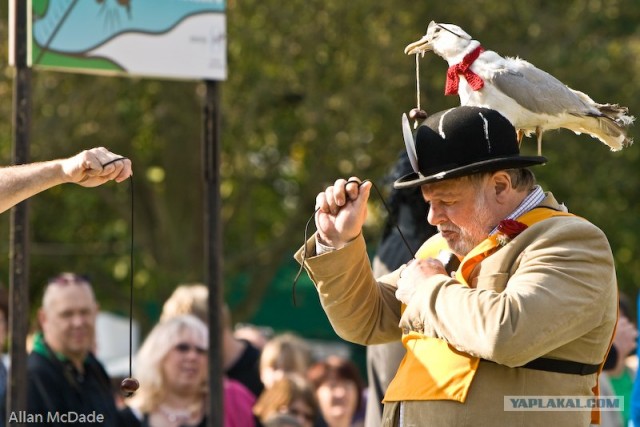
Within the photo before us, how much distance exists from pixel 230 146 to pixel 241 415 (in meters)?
7.49

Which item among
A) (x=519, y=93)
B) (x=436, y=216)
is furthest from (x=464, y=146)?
(x=519, y=93)

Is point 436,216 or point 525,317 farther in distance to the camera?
point 436,216

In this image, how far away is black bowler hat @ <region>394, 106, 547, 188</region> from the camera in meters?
3.30

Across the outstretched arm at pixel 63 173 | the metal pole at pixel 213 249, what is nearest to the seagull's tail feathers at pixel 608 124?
the outstretched arm at pixel 63 173

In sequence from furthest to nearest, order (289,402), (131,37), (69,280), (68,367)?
(289,402) → (69,280) → (68,367) → (131,37)

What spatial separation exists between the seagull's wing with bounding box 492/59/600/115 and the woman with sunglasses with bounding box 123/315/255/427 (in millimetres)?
2677

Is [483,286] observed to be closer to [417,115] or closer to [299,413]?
[417,115]

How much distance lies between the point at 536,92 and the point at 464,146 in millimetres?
492

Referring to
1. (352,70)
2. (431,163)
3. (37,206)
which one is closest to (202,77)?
(431,163)

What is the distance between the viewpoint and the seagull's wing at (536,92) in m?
3.68

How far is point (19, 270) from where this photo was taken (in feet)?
14.7

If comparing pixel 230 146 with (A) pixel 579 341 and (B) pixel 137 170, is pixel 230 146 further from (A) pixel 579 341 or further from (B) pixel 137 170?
(A) pixel 579 341

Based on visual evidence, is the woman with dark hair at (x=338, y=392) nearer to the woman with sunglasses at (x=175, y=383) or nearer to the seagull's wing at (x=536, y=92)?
the woman with sunglasses at (x=175, y=383)

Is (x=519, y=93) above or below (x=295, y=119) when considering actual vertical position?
below
